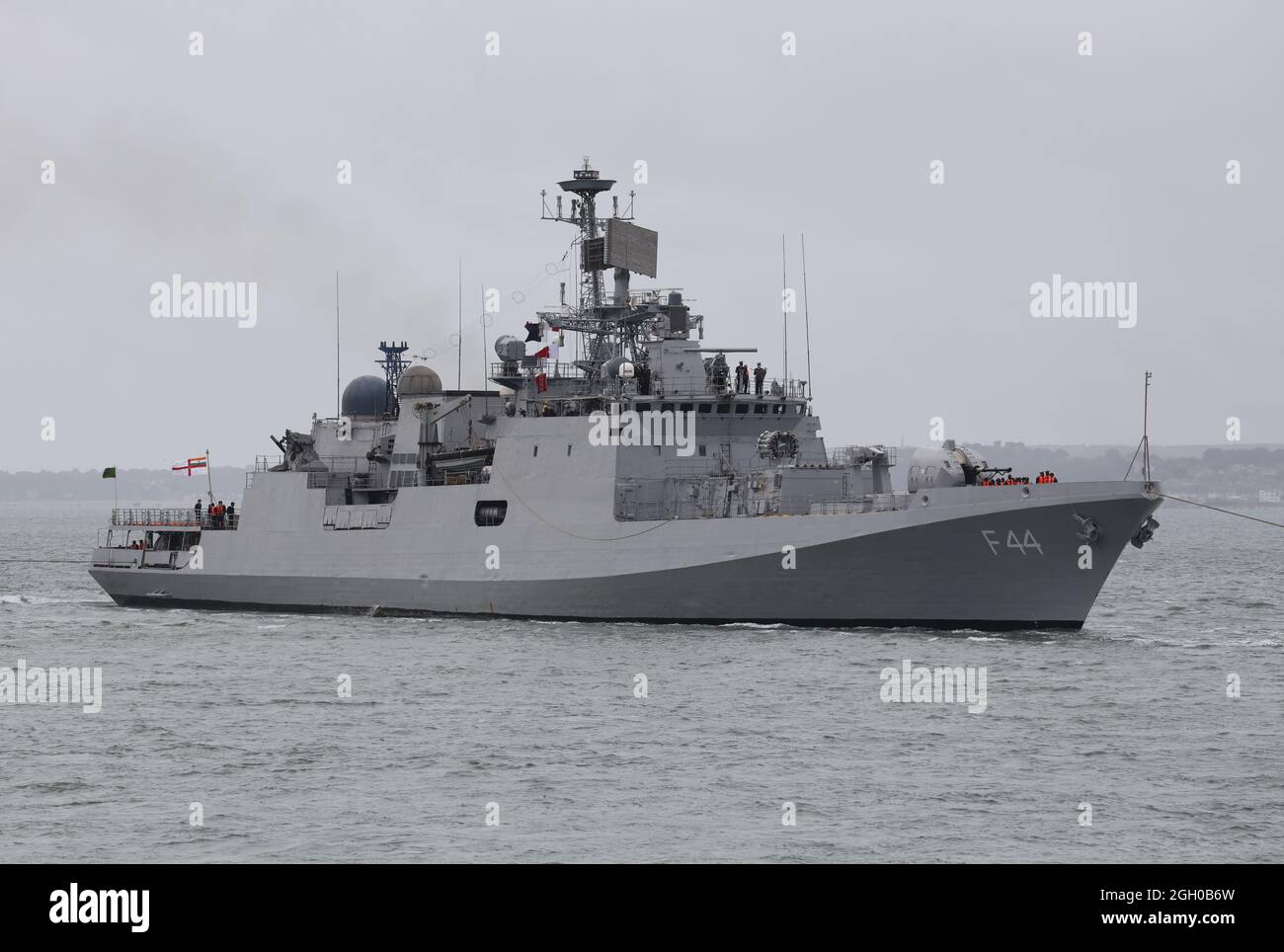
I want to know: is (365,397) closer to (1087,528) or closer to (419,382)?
(419,382)

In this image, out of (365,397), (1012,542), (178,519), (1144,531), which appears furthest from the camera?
(178,519)

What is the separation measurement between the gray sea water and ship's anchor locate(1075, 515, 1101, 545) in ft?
6.04

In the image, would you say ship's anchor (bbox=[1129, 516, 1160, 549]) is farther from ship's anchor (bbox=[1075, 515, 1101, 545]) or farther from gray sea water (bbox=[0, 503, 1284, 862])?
gray sea water (bbox=[0, 503, 1284, 862])

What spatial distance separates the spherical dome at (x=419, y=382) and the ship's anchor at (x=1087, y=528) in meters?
15.0

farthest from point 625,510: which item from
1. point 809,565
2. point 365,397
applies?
point 365,397

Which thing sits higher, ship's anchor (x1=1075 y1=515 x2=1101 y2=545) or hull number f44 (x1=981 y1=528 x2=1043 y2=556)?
ship's anchor (x1=1075 y1=515 x2=1101 y2=545)

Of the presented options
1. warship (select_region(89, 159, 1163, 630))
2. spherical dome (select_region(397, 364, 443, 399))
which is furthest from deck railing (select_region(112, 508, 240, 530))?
spherical dome (select_region(397, 364, 443, 399))

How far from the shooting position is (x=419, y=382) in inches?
1366

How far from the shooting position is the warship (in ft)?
86.0

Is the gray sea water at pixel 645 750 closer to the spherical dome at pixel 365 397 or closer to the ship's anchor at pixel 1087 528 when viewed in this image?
the ship's anchor at pixel 1087 528

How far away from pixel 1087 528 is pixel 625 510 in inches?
330

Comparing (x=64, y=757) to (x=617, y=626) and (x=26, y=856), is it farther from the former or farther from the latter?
(x=617, y=626)

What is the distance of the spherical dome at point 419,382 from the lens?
3469 cm
